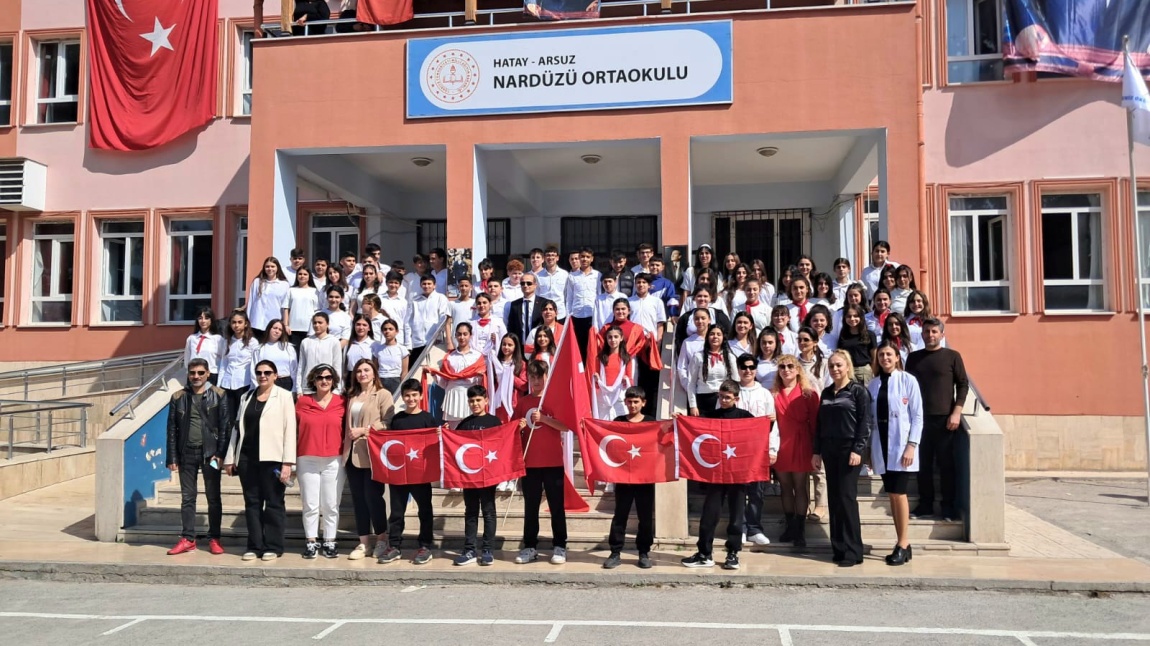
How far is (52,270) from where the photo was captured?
18.5 metres

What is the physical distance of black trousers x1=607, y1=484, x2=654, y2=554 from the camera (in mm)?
8133

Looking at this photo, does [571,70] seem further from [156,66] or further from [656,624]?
[656,624]

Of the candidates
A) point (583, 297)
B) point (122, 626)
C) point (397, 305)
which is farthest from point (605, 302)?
point (122, 626)

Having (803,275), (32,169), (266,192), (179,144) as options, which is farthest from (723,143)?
(32,169)

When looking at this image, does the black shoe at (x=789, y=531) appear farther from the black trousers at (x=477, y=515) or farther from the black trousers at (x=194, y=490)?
the black trousers at (x=194, y=490)

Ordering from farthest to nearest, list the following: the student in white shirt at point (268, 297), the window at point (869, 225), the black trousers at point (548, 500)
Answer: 1. the window at point (869, 225)
2. the student in white shirt at point (268, 297)
3. the black trousers at point (548, 500)

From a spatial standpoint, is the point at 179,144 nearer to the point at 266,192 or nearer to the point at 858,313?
the point at 266,192

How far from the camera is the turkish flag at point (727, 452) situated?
8.13 metres

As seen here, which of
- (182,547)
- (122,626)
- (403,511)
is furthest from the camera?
(182,547)

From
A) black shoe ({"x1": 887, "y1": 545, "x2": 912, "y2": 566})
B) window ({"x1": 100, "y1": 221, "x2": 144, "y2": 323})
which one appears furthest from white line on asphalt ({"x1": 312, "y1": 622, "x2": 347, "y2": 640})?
window ({"x1": 100, "y1": 221, "x2": 144, "y2": 323})

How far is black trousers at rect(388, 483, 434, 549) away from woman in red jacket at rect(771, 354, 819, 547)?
3284mm

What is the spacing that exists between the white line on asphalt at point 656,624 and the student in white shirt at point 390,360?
3668mm

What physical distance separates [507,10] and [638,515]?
893cm

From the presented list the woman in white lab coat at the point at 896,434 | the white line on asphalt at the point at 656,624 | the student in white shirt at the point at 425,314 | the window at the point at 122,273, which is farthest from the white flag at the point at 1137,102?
the window at the point at 122,273
